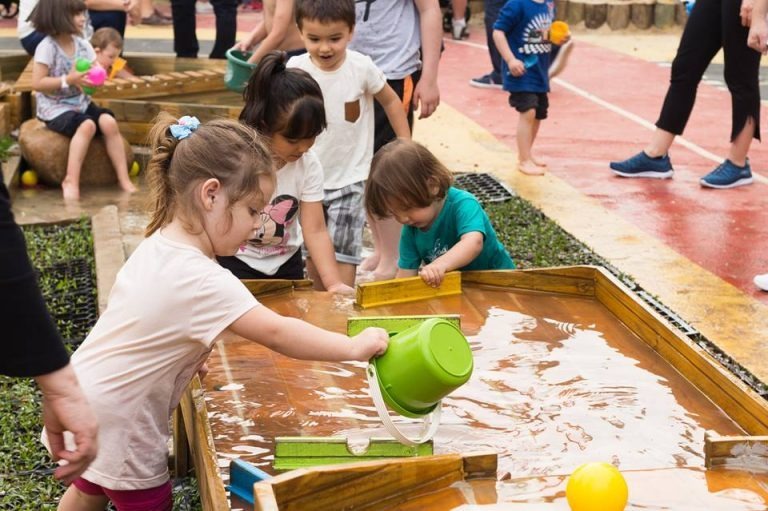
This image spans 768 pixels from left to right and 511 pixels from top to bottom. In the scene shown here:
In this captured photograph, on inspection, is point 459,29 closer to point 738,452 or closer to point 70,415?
point 738,452

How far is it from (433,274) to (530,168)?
369 centimetres

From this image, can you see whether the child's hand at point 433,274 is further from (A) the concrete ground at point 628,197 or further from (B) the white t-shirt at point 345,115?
(A) the concrete ground at point 628,197

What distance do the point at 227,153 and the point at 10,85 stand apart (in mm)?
5939

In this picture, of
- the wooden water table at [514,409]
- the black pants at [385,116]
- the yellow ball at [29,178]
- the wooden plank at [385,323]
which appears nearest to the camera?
the wooden water table at [514,409]

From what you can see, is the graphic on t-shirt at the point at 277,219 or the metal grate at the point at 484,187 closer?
the graphic on t-shirt at the point at 277,219

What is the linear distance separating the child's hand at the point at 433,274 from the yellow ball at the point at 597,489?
64.0 inches

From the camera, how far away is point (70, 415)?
220 centimetres

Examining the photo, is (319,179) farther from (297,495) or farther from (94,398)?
(297,495)

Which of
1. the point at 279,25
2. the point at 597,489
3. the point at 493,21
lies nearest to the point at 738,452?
the point at 597,489

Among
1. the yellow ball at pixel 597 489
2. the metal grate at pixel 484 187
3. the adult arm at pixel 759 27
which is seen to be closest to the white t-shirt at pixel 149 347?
the yellow ball at pixel 597 489

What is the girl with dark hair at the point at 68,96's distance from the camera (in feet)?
23.4

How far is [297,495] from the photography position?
241cm

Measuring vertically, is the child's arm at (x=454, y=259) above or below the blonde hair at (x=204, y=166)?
below

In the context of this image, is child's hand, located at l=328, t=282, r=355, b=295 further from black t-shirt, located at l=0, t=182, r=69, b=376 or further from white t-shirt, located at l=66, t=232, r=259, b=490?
black t-shirt, located at l=0, t=182, r=69, b=376
